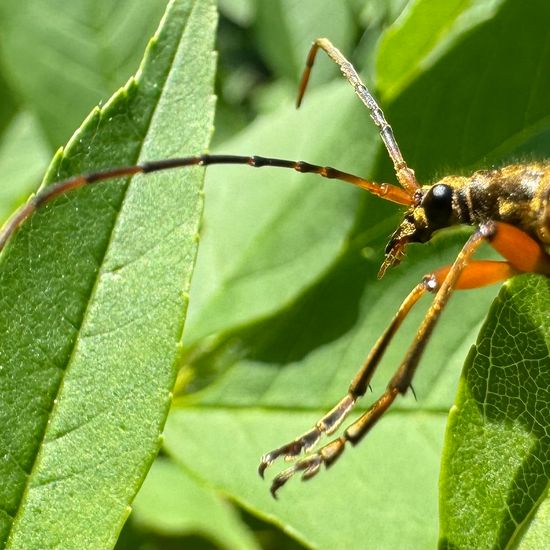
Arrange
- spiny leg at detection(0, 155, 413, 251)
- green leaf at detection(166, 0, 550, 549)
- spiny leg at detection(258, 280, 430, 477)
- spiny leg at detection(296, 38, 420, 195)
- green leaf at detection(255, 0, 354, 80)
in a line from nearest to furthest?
spiny leg at detection(0, 155, 413, 251) → spiny leg at detection(258, 280, 430, 477) → green leaf at detection(166, 0, 550, 549) → spiny leg at detection(296, 38, 420, 195) → green leaf at detection(255, 0, 354, 80)

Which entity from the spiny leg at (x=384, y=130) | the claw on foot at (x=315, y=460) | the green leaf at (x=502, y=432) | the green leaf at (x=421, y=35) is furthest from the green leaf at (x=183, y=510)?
the green leaf at (x=421, y=35)

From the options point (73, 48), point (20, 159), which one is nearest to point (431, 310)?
point (73, 48)

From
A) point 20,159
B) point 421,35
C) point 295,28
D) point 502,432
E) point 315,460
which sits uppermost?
point 20,159

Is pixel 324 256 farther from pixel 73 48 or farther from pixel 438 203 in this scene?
pixel 73 48

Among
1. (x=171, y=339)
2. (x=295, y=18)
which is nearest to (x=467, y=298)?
(x=171, y=339)

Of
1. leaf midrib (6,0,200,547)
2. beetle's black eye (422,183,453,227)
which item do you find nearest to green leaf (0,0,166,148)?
leaf midrib (6,0,200,547)

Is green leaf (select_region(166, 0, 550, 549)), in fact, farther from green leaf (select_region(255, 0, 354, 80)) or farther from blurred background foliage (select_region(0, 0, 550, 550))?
green leaf (select_region(255, 0, 354, 80))

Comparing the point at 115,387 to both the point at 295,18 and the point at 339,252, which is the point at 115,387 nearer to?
the point at 339,252
